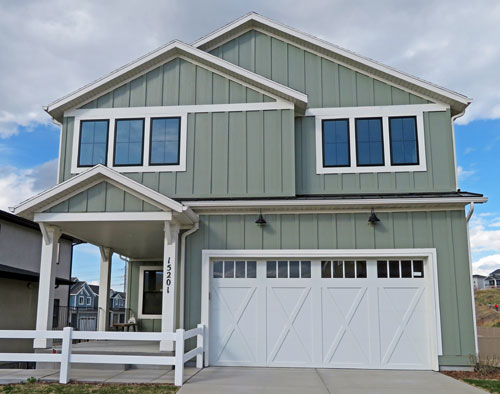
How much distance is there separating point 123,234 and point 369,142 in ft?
18.7

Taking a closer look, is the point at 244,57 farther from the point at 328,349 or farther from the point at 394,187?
the point at 328,349

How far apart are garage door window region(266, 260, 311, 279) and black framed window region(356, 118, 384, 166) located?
2512 mm

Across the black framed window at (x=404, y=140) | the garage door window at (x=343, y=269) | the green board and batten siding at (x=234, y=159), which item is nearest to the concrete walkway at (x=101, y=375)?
the garage door window at (x=343, y=269)

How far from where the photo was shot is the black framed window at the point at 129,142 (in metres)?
10.8

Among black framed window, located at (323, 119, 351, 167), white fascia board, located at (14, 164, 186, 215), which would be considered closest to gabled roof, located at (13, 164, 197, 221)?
white fascia board, located at (14, 164, 186, 215)

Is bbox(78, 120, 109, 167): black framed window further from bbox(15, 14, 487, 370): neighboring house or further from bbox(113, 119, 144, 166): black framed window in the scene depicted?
bbox(113, 119, 144, 166): black framed window

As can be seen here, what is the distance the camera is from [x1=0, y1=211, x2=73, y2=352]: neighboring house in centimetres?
1583

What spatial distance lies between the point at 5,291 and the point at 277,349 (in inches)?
412

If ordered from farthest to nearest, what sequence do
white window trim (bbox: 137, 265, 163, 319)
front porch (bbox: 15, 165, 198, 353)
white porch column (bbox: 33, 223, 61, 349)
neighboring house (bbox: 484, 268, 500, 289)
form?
neighboring house (bbox: 484, 268, 500, 289) < white window trim (bbox: 137, 265, 163, 319) < white porch column (bbox: 33, 223, 61, 349) < front porch (bbox: 15, 165, 198, 353)

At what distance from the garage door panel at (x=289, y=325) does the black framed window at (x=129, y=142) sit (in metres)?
4.10

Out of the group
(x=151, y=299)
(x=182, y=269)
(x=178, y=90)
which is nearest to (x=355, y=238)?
(x=182, y=269)

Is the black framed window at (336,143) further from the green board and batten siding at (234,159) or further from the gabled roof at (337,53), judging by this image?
the gabled roof at (337,53)

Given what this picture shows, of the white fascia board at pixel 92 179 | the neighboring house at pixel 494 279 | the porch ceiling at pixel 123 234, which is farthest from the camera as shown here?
the neighboring house at pixel 494 279

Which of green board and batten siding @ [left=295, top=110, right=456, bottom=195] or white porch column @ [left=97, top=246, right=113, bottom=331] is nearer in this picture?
green board and batten siding @ [left=295, top=110, right=456, bottom=195]
